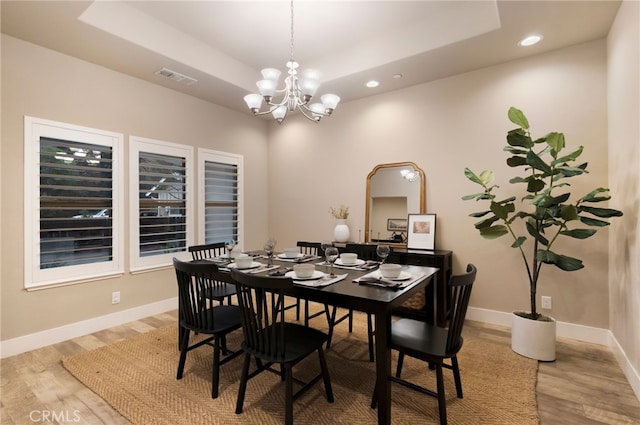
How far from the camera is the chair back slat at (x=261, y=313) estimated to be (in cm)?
175

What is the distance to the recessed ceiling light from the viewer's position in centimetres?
293

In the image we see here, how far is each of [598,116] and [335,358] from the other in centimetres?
336

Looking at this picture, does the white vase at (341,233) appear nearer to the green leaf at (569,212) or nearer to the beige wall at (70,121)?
the beige wall at (70,121)

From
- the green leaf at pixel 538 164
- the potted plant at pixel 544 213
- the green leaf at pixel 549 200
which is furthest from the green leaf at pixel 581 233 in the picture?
the green leaf at pixel 538 164

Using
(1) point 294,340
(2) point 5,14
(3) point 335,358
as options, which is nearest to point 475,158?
(3) point 335,358

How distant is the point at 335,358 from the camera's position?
2.72 metres

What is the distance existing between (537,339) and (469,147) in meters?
2.09

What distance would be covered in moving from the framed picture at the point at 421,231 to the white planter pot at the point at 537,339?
4.12 ft

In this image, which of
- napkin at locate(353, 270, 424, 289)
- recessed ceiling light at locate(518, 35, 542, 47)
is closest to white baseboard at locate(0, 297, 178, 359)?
napkin at locate(353, 270, 424, 289)

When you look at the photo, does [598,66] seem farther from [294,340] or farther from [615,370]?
[294,340]

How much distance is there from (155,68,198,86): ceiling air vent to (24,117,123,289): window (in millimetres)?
→ 877

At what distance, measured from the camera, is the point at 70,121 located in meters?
3.21

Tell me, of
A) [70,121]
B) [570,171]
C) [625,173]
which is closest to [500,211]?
[570,171]

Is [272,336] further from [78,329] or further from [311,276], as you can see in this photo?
[78,329]
